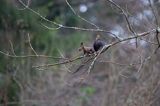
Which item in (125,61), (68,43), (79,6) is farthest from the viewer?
(79,6)

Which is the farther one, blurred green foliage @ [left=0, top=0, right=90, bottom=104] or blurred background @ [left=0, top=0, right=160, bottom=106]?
blurred green foliage @ [left=0, top=0, right=90, bottom=104]

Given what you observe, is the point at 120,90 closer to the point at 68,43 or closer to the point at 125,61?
the point at 125,61

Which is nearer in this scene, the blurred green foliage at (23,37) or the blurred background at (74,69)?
the blurred background at (74,69)

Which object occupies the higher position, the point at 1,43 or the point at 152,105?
the point at 1,43

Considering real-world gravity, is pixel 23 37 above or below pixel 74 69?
above

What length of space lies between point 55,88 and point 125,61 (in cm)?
167

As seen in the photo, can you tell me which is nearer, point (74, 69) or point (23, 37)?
point (74, 69)

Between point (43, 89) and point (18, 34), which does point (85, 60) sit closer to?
point (43, 89)

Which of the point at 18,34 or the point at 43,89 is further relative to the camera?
the point at 18,34

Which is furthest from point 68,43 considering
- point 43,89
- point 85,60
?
point 85,60

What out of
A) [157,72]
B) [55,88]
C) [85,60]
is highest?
[85,60]

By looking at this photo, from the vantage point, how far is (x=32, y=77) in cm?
1027

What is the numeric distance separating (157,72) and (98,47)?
2.99 meters

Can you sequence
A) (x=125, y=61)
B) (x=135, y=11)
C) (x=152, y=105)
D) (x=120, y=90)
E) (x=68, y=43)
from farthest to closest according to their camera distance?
(x=68, y=43), (x=125, y=61), (x=120, y=90), (x=135, y=11), (x=152, y=105)
